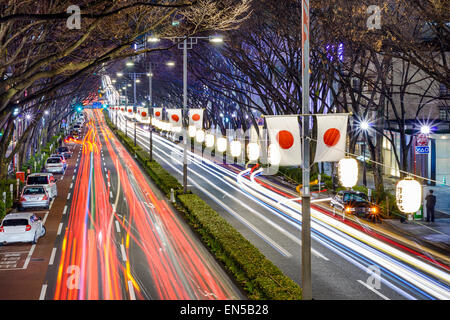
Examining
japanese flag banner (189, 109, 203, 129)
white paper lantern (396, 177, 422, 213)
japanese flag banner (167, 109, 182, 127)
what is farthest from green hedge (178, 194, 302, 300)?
japanese flag banner (167, 109, 182, 127)

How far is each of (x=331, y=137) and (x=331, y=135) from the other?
0.05 meters

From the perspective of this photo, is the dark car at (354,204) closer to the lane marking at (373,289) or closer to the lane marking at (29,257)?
the lane marking at (373,289)

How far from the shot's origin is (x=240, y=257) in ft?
57.2

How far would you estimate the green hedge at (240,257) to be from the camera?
47.4ft

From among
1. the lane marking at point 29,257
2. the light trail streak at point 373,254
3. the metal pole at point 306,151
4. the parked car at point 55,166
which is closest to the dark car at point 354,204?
the light trail streak at point 373,254

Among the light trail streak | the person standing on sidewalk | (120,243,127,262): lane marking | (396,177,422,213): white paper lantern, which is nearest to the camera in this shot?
(396,177,422,213): white paper lantern

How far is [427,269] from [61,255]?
12962mm

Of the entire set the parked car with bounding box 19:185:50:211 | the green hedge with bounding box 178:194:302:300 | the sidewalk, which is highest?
the parked car with bounding box 19:185:50:211

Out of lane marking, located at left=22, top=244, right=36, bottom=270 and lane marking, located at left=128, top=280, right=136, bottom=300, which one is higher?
lane marking, located at left=128, top=280, right=136, bottom=300

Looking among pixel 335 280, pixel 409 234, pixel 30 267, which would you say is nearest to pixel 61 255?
pixel 30 267

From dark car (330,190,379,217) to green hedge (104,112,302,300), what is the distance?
7.36m

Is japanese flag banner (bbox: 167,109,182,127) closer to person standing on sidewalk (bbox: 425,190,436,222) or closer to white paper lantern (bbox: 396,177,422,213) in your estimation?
person standing on sidewalk (bbox: 425,190,436,222)

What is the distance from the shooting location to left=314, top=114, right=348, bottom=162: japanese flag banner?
1199 cm

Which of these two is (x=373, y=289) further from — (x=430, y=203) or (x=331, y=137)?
(x=430, y=203)
